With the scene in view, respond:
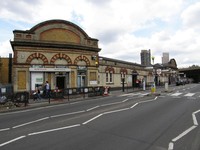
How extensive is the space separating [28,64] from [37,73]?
4.78 feet

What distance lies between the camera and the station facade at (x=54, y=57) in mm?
23547

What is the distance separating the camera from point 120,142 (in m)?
6.84

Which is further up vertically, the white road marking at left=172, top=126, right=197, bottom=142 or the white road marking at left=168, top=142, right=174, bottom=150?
the white road marking at left=172, top=126, right=197, bottom=142

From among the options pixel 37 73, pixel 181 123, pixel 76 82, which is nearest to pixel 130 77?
pixel 76 82

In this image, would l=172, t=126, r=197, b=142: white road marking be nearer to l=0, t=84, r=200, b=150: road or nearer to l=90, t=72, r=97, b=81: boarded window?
l=0, t=84, r=200, b=150: road

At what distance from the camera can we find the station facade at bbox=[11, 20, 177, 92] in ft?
77.3

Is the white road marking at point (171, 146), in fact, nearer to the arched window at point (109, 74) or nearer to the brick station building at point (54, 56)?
the brick station building at point (54, 56)

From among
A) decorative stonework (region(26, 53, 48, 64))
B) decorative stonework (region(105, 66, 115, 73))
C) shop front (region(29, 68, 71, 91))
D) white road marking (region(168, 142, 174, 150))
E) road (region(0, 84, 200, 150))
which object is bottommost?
white road marking (region(168, 142, 174, 150))

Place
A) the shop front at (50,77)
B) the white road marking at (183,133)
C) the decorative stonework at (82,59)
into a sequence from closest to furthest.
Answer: the white road marking at (183,133), the shop front at (50,77), the decorative stonework at (82,59)

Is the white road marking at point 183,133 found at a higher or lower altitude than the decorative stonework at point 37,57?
lower

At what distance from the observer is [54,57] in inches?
1010

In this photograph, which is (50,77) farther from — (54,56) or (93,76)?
(93,76)

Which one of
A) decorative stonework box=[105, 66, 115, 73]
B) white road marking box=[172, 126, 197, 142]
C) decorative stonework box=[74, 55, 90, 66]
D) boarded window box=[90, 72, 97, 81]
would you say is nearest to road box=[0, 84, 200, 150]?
white road marking box=[172, 126, 197, 142]

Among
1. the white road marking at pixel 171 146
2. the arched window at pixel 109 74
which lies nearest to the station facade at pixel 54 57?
the arched window at pixel 109 74
